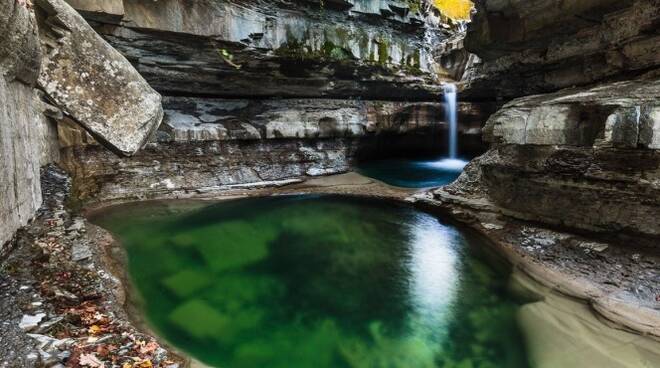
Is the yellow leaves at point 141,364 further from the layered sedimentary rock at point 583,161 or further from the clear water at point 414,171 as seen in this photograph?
the clear water at point 414,171

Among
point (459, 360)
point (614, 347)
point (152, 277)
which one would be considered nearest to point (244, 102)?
point (152, 277)

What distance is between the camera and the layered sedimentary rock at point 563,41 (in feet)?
25.5

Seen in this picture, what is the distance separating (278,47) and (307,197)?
549 cm

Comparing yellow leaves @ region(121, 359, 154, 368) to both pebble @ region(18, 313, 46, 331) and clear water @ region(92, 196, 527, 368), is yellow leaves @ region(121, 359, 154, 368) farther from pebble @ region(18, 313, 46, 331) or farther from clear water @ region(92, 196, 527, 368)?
clear water @ region(92, 196, 527, 368)

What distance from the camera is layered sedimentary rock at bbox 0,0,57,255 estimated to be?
13.0ft

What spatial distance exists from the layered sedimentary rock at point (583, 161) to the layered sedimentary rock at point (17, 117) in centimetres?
918

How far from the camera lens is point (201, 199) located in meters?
12.3

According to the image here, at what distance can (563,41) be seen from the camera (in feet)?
32.6

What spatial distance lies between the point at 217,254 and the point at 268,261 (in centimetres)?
123

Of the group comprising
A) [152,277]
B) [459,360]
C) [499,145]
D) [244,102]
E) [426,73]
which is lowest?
[459,360]

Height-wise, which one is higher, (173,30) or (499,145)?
(173,30)

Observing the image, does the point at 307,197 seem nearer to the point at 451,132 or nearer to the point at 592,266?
the point at 592,266

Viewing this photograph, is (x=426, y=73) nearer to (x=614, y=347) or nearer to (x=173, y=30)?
(x=173, y=30)

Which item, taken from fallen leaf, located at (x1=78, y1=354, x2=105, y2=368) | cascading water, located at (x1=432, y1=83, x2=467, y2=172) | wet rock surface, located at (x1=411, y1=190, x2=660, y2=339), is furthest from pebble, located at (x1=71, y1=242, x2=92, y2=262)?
cascading water, located at (x1=432, y1=83, x2=467, y2=172)
